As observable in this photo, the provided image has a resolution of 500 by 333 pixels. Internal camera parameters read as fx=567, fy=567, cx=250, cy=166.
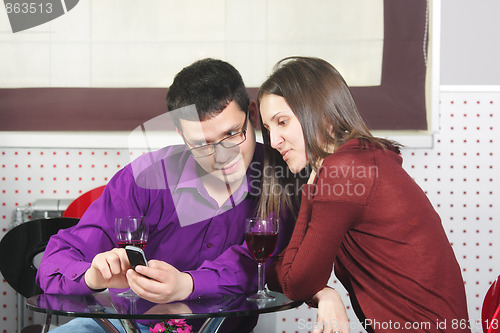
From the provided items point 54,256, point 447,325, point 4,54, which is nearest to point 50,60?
point 4,54

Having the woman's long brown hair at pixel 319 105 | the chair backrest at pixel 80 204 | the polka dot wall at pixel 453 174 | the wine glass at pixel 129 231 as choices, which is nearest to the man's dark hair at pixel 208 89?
the woman's long brown hair at pixel 319 105

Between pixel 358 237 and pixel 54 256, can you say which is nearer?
pixel 358 237

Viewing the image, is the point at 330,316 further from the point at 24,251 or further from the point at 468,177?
the point at 468,177

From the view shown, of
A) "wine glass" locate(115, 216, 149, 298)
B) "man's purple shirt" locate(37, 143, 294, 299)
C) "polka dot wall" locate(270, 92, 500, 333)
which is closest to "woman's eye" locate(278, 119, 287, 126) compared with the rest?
"man's purple shirt" locate(37, 143, 294, 299)

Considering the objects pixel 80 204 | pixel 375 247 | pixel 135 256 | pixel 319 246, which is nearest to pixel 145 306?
pixel 135 256

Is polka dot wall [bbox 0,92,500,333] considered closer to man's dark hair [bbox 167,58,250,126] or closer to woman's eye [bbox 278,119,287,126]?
man's dark hair [bbox 167,58,250,126]

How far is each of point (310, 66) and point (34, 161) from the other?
161 centimetres

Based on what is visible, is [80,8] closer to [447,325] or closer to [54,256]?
[54,256]

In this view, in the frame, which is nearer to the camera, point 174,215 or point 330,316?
point 330,316

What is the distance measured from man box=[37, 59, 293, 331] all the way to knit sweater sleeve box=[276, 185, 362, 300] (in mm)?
214

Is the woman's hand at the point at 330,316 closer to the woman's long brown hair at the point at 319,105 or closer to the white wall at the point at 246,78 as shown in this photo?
the woman's long brown hair at the point at 319,105

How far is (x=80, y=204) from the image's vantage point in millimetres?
2367

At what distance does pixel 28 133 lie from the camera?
8.49 feet

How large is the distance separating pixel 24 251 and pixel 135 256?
31.5 inches
